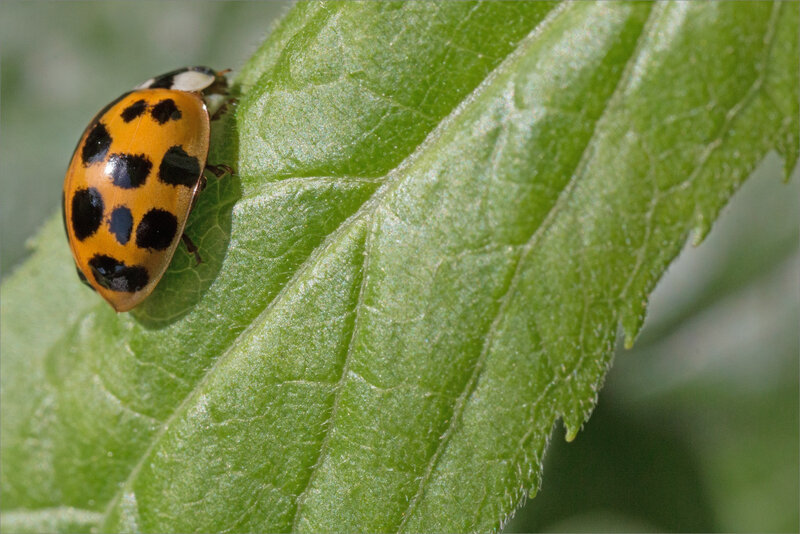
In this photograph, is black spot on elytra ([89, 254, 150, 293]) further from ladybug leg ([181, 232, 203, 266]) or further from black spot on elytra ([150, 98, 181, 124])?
black spot on elytra ([150, 98, 181, 124])

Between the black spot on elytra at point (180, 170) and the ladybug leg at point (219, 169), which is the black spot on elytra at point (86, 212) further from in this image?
the ladybug leg at point (219, 169)

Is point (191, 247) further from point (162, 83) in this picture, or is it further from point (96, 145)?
point (162, 83)

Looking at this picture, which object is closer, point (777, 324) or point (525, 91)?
point (525, 91)

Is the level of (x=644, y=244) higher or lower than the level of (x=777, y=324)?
higher

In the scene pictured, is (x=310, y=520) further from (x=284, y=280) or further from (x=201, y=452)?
(x=284, y=280)

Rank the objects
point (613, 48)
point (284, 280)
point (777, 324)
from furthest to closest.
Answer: point (777, 324) < point (284, 280) < point (613, 48)

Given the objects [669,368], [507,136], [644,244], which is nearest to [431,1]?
[507,136]

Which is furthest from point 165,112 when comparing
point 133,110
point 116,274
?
point 116,274
